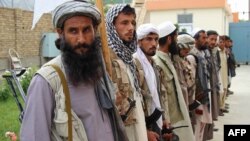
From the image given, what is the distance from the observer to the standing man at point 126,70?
259cm

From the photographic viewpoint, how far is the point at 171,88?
381 centimetres

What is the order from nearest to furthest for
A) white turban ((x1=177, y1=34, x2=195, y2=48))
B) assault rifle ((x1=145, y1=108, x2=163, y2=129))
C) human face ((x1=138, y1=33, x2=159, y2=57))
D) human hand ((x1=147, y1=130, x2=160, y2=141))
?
human hand ((x1=147, y1=130, x2=160, y2=141)), assault rifle ((x1=145, y1=108, x2=163, y2=129)), human face ((x1=138, y1=33, x2=159, y2=57)), white turban ((x1=177, y1=34, x2=195, y2=48))

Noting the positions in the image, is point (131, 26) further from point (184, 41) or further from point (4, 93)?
point (4, 93)

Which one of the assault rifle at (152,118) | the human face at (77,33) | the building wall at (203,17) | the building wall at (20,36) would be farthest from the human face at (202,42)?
the building wall at (203,17)

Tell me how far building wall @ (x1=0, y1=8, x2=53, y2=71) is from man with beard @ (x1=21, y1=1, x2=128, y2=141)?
29.0 feet

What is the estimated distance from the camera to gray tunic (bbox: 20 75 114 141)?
172 cm

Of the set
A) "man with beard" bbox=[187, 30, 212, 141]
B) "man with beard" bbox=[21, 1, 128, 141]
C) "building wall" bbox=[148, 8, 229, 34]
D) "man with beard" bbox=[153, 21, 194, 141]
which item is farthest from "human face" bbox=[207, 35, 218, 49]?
"building wall" bbox=[148, 8, 229, 34]

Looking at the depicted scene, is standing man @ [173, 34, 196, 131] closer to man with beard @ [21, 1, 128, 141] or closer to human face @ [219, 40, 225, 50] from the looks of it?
man with beard @ [21, 1, 128, 141]

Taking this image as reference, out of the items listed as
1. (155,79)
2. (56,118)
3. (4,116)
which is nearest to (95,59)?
(56,118)

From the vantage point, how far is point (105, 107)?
78.1 inches

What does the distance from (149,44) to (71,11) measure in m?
1.58

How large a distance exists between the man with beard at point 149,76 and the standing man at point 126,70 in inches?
11.4

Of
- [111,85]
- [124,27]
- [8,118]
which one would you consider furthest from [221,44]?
[111,85]

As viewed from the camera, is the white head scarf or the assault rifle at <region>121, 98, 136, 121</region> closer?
the assault rifle at <region>121, 98, 136, 121</region>
